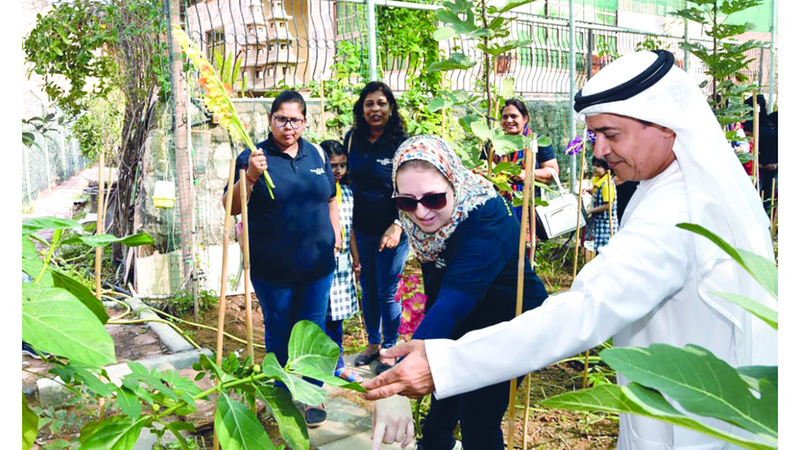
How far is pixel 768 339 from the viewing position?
131cm

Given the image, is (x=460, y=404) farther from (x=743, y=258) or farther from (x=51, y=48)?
(x=51, y=48)

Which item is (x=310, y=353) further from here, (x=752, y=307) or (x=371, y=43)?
(x=371, y=43)

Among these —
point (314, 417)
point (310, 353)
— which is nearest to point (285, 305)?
point (314, 417)

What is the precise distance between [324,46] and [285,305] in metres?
3.34

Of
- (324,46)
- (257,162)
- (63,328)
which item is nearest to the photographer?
(63,328)

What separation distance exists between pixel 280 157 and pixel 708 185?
2278 millimetres

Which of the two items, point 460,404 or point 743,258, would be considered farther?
point 460,404

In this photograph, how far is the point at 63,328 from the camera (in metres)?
0.87

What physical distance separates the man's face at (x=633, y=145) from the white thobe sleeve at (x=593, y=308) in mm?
132

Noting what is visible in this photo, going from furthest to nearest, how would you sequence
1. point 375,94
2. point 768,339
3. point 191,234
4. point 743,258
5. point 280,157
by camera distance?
point 191,234 < point 375,94 < point 280,157 < point 768,339 < point 743,258

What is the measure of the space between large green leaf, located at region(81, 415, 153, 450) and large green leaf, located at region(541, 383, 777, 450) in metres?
0.80

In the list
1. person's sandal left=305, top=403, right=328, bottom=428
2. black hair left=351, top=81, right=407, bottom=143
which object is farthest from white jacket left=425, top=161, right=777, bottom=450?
black hair left=351, top=81, right=407, bottom=143

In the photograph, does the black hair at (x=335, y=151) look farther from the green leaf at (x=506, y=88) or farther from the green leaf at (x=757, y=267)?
the green leaf at (x=757, y=267)

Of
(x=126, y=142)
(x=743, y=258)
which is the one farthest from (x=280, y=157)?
(x=126, y=142)
